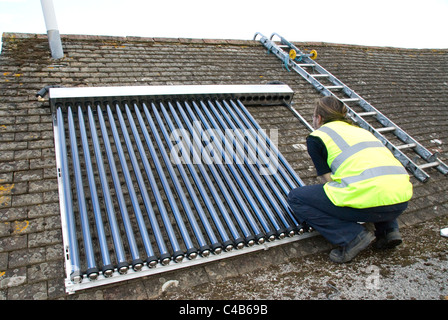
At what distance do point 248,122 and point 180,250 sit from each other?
6.16ft

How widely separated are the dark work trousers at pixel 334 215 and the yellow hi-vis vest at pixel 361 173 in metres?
0.06

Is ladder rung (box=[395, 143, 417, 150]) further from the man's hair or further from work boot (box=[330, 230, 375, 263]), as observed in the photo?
work boot (box=[330, 230, 375, 263])

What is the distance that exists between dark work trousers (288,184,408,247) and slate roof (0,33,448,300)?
0.22 meters

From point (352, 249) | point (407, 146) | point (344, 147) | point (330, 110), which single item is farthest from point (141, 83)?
point (407, 146)

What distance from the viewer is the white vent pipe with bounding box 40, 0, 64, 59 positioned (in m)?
4.79

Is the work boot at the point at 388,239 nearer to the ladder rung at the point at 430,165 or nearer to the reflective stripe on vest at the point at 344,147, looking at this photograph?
the reflective stripe on vest at the point at 344,147

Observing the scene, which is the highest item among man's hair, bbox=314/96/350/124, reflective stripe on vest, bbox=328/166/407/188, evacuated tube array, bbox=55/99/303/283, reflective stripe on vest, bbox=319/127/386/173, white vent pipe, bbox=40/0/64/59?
white vent pipe, bbox=40/0/64/59

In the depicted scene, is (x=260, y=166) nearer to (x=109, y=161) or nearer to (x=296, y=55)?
(x=109, y=161)

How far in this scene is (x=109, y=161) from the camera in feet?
9.58

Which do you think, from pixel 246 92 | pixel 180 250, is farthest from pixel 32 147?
pixel 246 92

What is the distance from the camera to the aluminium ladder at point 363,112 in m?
4.36

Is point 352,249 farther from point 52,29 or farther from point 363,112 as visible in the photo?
point 52,29

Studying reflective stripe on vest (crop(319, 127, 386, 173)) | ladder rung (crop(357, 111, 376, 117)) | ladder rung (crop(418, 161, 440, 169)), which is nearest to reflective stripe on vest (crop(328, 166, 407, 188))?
reflective stripe on vest (crop(319, 127, 386, 173))

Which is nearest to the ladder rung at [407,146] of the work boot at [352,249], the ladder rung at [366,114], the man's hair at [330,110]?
the ladder rung at [366,114]
